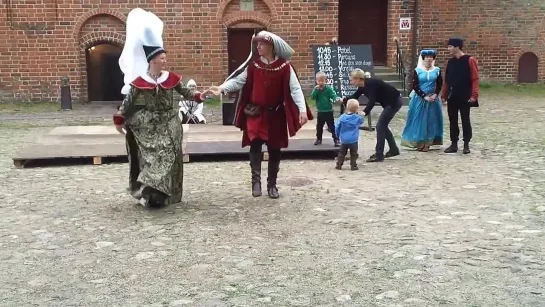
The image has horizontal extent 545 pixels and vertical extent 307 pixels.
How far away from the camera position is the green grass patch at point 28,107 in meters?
15.4

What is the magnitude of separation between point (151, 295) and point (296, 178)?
3742mm

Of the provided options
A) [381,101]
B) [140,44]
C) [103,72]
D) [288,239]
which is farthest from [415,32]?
[288,239]

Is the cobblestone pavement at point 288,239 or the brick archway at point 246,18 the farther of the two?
the brick archway at point 246,18

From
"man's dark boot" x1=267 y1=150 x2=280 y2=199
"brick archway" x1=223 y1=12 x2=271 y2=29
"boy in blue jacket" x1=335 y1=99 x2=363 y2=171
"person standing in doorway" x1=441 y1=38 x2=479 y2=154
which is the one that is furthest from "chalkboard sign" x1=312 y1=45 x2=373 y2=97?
"man's dark boot" x1=267 y1=150 x2=280 y2=199

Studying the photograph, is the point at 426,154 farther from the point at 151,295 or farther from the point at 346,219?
the point at 151,295

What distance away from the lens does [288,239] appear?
5.19 m

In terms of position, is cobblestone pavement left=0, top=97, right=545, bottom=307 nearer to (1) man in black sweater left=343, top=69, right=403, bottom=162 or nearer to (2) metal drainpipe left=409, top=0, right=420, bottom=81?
(1) man in black sweater left=343, top=69, right=403, bottom=162

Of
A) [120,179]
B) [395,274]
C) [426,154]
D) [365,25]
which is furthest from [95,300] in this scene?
[365,25]

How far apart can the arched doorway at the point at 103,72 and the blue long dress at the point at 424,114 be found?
33.1 feet

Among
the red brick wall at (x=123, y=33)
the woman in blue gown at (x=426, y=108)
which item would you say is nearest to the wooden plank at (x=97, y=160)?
the woman in blue gown at (x=426, y=108)

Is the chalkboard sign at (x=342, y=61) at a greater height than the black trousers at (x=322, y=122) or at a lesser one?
greater

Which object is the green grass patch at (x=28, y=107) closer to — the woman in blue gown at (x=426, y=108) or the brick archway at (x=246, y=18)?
the brick archway at (x=246, y=18)

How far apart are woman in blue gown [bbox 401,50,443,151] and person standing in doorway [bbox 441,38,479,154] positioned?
0.19m

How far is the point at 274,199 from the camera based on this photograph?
6.52 metres
